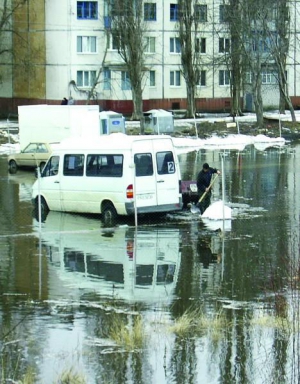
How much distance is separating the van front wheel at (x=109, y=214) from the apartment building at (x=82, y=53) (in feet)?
142

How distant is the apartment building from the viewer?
68250 millimetres

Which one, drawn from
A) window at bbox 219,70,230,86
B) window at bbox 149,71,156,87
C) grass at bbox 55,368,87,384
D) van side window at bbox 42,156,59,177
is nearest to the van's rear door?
van side window at bbox 42,156,59,177

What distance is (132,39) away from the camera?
2457 inches

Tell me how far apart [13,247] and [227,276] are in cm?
511

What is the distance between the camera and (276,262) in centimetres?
1808

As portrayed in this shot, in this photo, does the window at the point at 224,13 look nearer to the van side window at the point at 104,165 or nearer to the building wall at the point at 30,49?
the building wall at the point at 30,49

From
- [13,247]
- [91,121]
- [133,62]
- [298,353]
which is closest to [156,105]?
[133,62]

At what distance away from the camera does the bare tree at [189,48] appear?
6525 cm

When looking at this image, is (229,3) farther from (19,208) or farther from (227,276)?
(227,276)

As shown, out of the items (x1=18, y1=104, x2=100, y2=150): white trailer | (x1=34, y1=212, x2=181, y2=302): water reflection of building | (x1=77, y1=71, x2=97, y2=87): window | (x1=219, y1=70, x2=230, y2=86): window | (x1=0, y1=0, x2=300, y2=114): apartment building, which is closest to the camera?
(x1=34, y1=212, x2=181, y2=302): water reflection of building

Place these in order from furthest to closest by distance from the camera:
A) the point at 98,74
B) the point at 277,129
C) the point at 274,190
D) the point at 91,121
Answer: the point at 98,74
the point at 277,129
the point at 91,121
the point at 274,190

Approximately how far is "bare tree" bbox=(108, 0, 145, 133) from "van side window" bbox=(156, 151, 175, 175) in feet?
125

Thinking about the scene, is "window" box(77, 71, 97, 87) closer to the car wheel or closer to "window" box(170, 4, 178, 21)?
"window" box(170, 4, 178, 21)

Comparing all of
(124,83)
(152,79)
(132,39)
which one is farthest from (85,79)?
(132,39)
